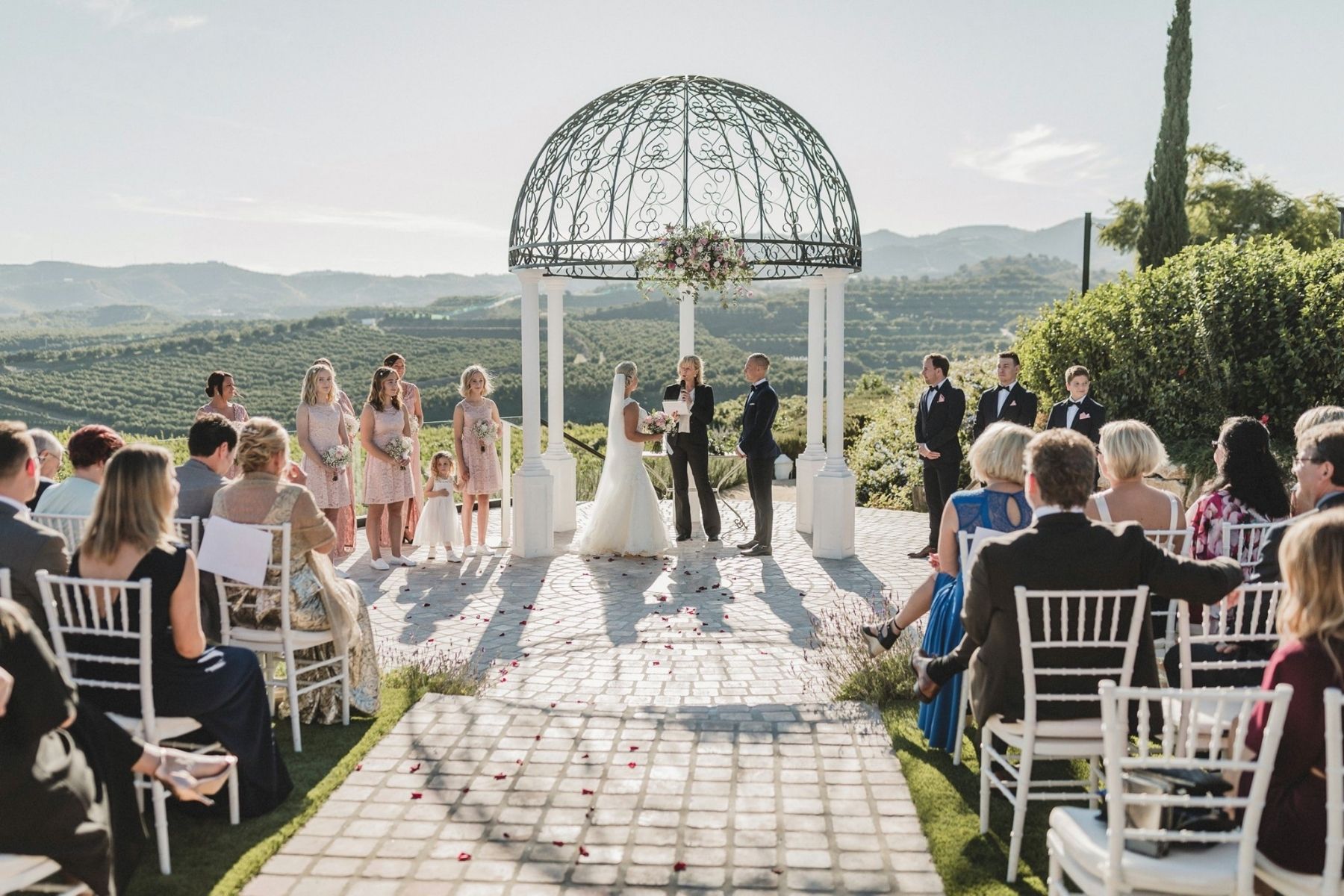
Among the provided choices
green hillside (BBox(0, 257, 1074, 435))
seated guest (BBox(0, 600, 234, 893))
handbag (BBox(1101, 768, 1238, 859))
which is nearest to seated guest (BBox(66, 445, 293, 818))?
seated guest (BBox(0, 600, 234, 893))

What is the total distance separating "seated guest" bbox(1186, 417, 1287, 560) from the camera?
16.3 feet

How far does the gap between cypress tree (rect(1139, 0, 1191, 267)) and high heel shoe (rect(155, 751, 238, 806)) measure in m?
24.9

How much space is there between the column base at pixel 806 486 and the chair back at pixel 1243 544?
20.4 ft

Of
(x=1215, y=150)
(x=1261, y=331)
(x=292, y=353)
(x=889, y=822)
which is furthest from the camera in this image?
(x=292, y=353)

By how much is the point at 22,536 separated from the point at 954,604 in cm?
392

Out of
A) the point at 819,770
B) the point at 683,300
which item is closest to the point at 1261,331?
the point at 683,300

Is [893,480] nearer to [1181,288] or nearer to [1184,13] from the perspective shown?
[1181,288]

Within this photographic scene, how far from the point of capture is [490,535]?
11227 mm

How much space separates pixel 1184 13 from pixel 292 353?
45.1m

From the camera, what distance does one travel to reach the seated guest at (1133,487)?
4.86 meters

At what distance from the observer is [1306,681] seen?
271cm

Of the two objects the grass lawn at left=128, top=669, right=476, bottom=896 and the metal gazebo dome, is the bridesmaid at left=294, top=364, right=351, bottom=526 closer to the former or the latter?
the metal gazebo dome

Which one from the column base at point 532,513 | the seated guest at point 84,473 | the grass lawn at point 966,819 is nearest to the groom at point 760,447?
the column base at point 532,513

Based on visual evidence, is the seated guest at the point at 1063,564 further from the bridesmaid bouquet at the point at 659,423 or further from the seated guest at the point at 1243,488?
the bridesmaid bouquet at the point at 659,423
